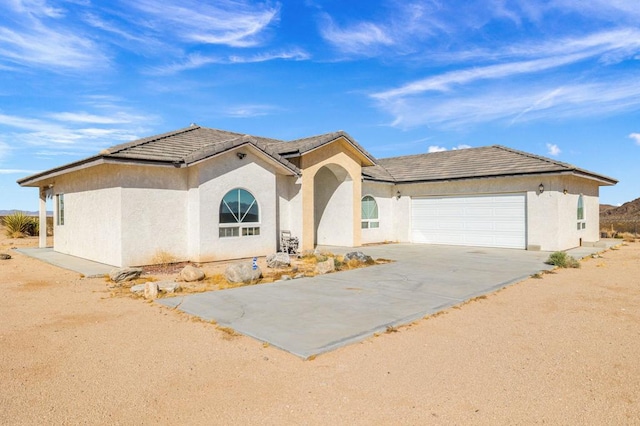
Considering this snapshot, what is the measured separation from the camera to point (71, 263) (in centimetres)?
1348

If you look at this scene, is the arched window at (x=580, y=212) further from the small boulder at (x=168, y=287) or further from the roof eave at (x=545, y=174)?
the small boulder at (x=168, y=287)

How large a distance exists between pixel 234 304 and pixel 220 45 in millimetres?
11133

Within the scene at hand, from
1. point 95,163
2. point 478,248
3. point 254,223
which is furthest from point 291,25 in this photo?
point 478,248

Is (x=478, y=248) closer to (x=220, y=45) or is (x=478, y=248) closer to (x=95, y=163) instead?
(x=220, y=45)

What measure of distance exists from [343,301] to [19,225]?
25973 millimetres

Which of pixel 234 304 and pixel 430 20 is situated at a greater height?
pixel 430 20

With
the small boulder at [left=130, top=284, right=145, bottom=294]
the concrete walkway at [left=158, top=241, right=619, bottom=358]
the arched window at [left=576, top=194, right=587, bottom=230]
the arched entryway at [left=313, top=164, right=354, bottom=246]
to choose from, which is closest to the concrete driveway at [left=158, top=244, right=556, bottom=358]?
the concrete walkway at [left=158, top=241, right=619, bottom=358]

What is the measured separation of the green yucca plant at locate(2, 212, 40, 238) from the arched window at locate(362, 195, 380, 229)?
21.5 m

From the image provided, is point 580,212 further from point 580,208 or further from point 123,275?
point 123,275

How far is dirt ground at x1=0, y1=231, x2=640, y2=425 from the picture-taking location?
150 inches

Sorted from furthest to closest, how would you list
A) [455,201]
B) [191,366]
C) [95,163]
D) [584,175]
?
[455,201]
[584,175]
[95,163]
[191,366]

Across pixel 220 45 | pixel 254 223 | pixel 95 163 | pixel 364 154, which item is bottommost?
pixel 254 223

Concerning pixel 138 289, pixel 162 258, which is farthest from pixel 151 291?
pixel 162 258

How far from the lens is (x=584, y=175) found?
709 inches
